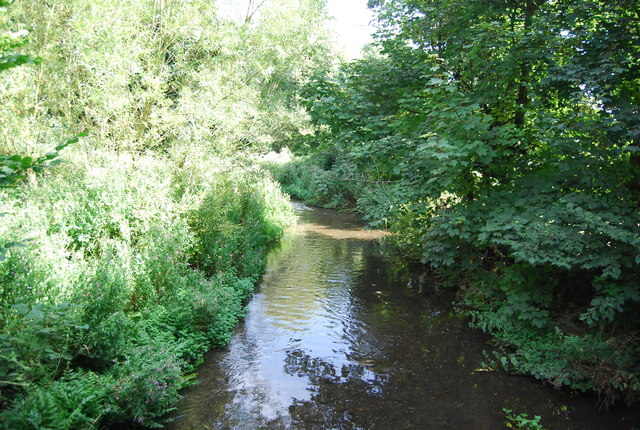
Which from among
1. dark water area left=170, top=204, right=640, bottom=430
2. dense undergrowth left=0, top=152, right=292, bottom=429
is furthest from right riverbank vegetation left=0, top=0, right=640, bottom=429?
dark water area left=170, top=204, right=640, bottom=430

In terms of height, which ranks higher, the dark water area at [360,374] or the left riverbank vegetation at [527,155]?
the left riverbank vegetation at [527,155]

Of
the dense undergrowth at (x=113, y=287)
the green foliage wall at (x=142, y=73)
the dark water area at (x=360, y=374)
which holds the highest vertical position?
the green foliage wall at (x=142, y=73)

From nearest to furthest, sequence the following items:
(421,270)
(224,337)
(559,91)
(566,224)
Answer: (566,224) < (559,91) < (224,337) < (421,270)

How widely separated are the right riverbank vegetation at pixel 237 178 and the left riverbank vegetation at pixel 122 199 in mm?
37

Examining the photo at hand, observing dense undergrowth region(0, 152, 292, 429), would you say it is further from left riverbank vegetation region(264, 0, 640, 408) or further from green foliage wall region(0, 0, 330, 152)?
left riverbank vegetation region(264, 0, 640, 408)

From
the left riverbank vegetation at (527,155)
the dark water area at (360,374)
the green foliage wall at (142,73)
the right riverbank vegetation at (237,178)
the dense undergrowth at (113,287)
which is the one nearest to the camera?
the dense undergrowth at (113,287)

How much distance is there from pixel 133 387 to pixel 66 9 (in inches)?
276

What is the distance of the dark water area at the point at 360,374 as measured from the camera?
4.89 m

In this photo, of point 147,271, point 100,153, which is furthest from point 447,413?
point 100,153

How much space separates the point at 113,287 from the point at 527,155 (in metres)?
6.73

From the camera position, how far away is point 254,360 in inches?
244

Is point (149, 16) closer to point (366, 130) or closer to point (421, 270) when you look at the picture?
point (366, 130)

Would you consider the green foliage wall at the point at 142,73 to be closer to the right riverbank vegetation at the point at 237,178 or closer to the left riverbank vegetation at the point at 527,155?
the right riverbank vegetation at the point at 237,178

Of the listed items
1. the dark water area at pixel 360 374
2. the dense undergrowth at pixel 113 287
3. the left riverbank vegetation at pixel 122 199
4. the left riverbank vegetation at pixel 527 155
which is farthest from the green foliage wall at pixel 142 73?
the dark water area at pixel 360 374
